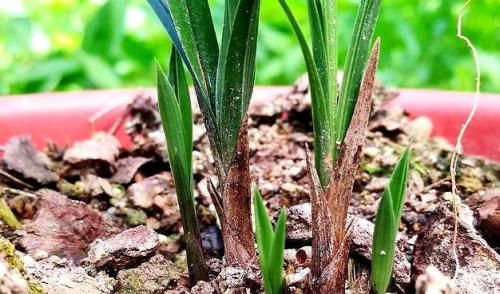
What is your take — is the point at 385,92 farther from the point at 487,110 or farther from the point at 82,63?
the point at 82,63

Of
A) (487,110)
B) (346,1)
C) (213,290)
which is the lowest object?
(213,290)

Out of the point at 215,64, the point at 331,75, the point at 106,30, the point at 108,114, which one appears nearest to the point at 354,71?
the point at 331,75

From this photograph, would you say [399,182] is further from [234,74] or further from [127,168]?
[127,168]

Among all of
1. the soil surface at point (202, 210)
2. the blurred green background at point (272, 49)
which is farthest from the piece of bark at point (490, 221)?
the blurred green background at point (272, 49)

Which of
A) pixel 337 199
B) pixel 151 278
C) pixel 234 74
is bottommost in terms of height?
pixel 151 278

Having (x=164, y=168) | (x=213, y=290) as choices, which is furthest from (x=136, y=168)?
(x=213, y=290)

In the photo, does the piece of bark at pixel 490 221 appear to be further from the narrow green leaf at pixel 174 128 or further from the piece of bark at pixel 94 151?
the piece of bark at pixel 94 151
